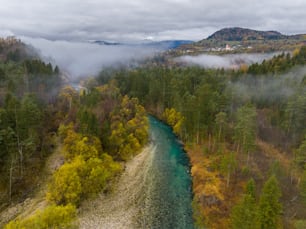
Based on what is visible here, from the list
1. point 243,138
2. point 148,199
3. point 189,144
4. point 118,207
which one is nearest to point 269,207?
point 148,199

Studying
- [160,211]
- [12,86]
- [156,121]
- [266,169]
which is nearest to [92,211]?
[160,211]

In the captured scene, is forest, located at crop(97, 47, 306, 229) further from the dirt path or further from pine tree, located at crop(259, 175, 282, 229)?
the dirt path

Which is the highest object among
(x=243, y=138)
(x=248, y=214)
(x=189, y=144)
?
(x=243, y=138)

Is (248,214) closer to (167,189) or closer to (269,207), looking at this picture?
(269,207)

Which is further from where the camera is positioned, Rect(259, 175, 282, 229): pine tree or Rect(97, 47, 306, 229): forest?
Rect(97, 47, 306, 229): forest

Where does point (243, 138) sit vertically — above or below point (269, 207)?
below

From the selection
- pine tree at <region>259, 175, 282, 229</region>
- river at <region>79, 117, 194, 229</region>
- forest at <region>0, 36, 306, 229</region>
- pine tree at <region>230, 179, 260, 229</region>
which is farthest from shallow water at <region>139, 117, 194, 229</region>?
pine tree at <region>259, 175, 282, 229</region>
